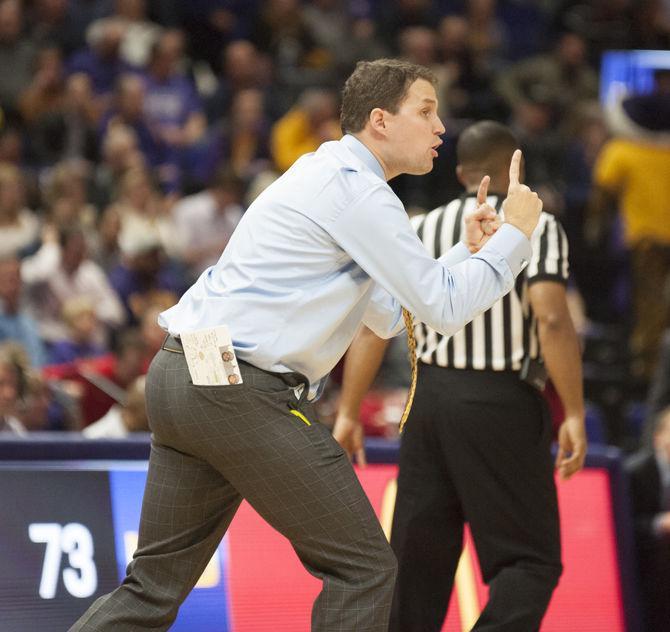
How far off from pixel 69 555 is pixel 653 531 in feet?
7.54

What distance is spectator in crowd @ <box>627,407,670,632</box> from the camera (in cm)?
534

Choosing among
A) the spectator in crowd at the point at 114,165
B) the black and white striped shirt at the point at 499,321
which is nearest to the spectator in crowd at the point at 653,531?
the black and white striped shirt at the point at 499,321

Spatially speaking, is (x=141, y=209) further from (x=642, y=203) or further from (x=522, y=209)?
(x=522, y=209)

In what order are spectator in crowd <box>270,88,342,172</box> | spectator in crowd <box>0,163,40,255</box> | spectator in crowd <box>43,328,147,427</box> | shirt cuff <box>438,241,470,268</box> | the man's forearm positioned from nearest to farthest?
shirt cuff <box>438,241,470,268</box> → the man's forearm → spectator in crowd <box>43,328,147,427</box> → spectator in crowd <box>0,163,40,255</box> → spectator in crowd <box>270,88,342,172</box>

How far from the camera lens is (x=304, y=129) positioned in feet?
36.9

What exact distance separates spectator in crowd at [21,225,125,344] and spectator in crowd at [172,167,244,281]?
3.45 feet

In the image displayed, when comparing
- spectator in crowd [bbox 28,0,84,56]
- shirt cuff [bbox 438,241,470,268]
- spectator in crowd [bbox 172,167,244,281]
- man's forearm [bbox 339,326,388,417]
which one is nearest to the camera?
shirt cuff [bbox 438,241,470,268]

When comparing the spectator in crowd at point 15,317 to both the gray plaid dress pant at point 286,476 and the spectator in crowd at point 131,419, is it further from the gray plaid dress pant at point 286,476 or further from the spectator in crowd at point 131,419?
the gray plaid dress pant at point 286,476

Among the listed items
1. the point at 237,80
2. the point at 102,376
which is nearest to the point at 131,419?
the point at 102,376

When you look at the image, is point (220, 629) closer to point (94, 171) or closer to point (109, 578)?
point (109, 578)

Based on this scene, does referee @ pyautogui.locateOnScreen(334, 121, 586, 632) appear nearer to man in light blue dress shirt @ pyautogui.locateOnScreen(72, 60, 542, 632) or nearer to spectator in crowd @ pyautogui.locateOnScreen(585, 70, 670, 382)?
man in light blue dress shirt @ pyautogui.locateOnScreen(72, 60, 542, 632)

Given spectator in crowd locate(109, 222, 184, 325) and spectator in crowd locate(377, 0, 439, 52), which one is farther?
spectator in crowd locate(377, 0, 439, 52)

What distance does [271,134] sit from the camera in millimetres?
11648

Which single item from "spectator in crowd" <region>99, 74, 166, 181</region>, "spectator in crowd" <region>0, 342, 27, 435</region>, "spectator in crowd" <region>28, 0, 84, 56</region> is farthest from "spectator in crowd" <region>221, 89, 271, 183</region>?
"spectator in crowd" <region>0, 342, 27, 435</region>
